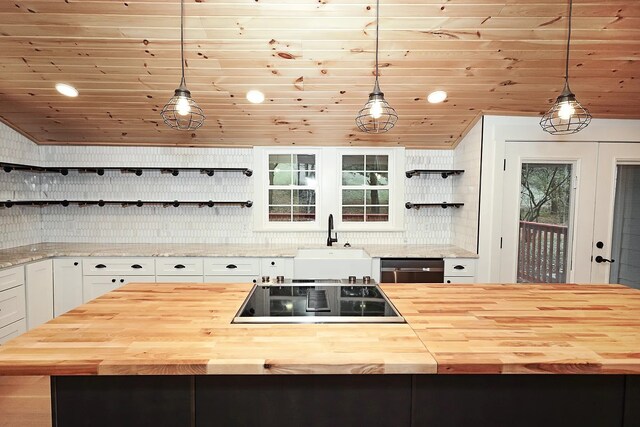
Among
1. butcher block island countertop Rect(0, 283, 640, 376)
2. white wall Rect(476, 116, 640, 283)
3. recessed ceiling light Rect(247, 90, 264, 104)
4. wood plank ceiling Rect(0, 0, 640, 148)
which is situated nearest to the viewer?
butcher block island countertop Rect(0, 283, 640, 376)

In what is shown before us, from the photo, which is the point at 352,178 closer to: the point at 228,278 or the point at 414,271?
the point at 414,271

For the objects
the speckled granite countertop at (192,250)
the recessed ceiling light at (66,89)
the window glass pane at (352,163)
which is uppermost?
the recessed ceiling light at (66,89)

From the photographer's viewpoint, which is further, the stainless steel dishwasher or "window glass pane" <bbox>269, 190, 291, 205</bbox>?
"window glass pane" <bbox>269, 190, 291, 205</bbox>

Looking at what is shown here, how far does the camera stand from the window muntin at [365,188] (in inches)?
168

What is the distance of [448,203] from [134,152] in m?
3.70

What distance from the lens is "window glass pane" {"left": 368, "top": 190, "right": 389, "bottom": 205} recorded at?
4.28 meters

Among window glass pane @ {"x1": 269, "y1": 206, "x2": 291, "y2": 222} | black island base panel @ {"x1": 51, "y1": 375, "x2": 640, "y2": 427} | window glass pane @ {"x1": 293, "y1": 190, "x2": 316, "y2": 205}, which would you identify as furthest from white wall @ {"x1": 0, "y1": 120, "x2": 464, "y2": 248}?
black island base panel @ {"x1": 51, "y1": 375, "x2": 640, "y2": 427}

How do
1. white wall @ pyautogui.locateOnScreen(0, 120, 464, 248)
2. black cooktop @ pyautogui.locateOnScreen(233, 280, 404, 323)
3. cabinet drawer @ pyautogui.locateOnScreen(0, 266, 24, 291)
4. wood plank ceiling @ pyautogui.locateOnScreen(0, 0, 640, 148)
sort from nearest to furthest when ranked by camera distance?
1. black cooktop @ pyautogui.locateOnScreen(233, 280, 404, 323)
2. wood plank ceiling @ pyautogui.locateOnScreen(0, 0, 640, 148)
3. cabinet drawer @ pyautogui.locateOnScreen(0, 266, 24, 291)
4. white wall @ pyautogui.locateOnScreen(0, 120, 464, 248)

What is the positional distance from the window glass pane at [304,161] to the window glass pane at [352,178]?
40 centimetres

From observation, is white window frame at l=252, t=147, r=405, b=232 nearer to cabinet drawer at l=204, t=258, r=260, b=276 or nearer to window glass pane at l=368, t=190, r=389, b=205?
window glass pane at l=368, t=190, r=389, b=205

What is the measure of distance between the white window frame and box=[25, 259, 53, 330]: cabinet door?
208cm

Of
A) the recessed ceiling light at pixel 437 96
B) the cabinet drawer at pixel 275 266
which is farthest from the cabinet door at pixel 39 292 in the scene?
the recessed ceiling light at pixel 437 96

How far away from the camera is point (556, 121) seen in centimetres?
355

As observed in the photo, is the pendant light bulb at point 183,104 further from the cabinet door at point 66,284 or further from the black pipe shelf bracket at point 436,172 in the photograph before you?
the black pipe shelf bracket at point 436,172
